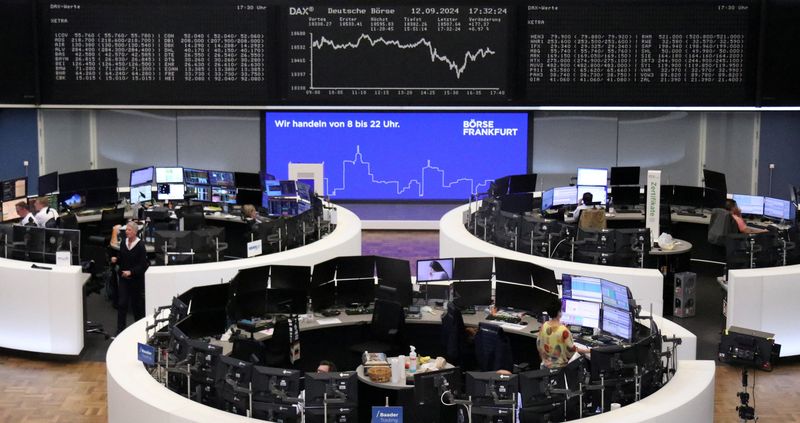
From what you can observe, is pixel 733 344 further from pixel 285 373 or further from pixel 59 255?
pixel 59 255

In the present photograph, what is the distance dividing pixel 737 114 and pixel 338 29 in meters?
6.39

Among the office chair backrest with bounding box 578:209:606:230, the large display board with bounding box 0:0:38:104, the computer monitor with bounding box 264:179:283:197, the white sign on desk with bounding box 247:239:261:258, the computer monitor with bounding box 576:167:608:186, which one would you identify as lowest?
the white sign on desk with bounding box 247:239:261:258

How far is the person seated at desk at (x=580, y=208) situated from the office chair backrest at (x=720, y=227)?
1720 mm

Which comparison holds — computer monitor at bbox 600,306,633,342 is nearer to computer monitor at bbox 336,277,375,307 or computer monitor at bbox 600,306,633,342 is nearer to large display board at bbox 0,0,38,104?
computer monitor at bbox 336,277,375,307

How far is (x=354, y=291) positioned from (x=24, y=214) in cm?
500

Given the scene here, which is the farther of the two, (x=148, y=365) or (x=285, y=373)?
(x=148, y=365)

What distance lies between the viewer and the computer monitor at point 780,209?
15383mm

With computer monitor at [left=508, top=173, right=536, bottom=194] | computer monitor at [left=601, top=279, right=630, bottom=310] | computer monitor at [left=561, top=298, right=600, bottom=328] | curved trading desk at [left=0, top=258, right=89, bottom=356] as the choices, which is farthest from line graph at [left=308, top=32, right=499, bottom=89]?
computer monitor at [left=601, top=279, right=630, bottom=310]

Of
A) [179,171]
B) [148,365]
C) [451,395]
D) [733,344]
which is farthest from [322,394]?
[179,171]

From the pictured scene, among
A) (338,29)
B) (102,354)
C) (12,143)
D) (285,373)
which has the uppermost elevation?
(338,29)

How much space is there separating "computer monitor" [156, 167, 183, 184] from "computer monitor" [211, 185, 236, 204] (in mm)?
543

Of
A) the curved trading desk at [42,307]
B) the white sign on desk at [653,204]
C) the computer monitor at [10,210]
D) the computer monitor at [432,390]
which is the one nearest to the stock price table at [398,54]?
the white sign on desk at [653,204]

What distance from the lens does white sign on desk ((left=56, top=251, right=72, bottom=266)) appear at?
39.8 ft

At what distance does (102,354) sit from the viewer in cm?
1227
